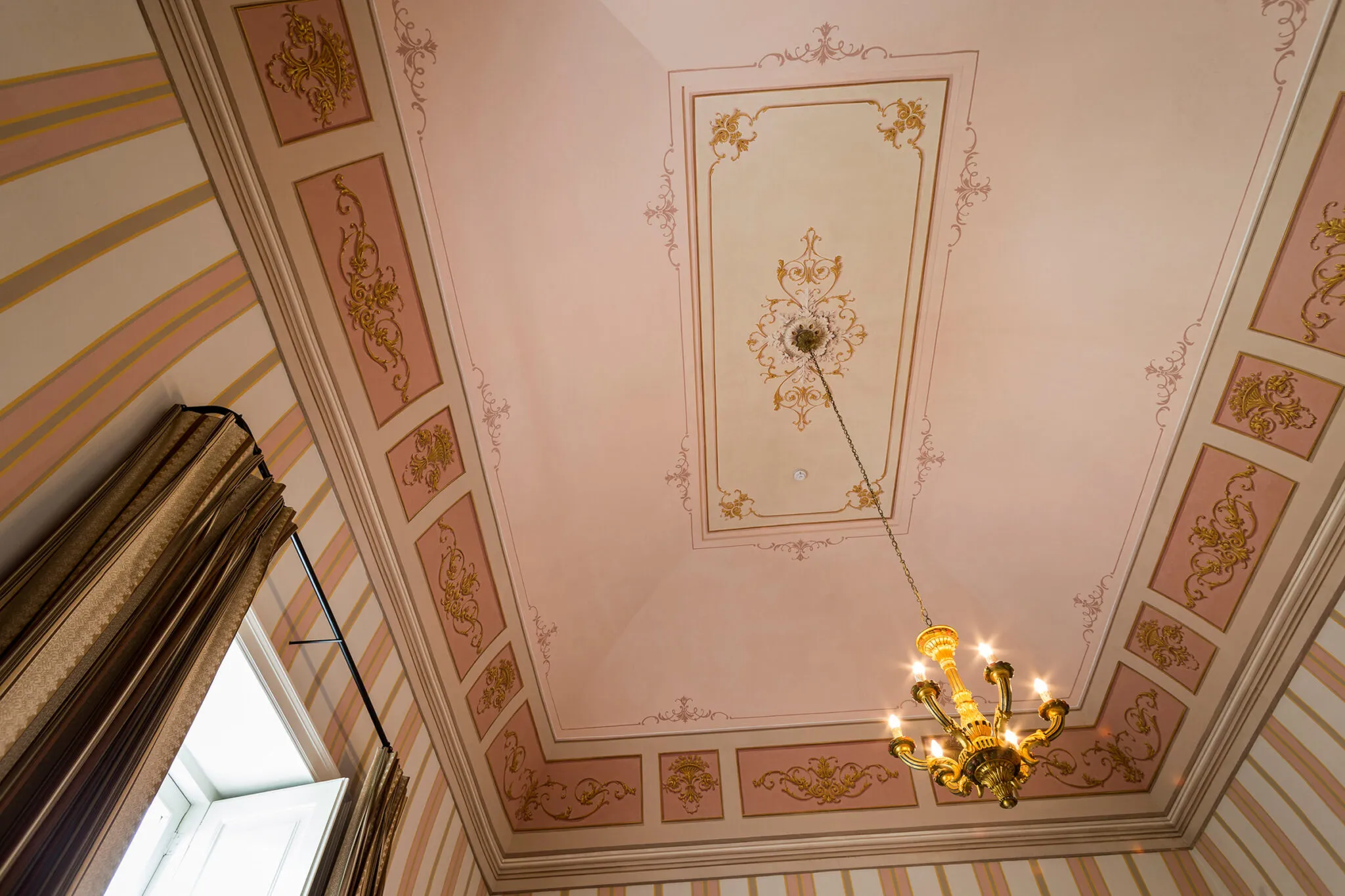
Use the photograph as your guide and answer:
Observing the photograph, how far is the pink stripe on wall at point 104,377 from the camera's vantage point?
6.19 ft

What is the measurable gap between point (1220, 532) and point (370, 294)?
15.4 ft

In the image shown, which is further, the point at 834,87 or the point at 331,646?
the point at 834,87

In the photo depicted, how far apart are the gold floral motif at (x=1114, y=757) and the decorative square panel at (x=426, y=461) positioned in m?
4.51


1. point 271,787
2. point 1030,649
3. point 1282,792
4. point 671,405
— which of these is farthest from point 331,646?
point 1282,792

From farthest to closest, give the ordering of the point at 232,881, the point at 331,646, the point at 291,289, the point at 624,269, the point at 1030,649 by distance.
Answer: the point at 1030,649, the point at 624,269, the point at 331,646, the point at 291,289, the point at 232,881

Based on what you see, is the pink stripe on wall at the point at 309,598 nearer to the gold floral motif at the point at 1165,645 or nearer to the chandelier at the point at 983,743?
the chandelier at the point at 983,743

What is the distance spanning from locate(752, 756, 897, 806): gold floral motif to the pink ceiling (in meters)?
0.34

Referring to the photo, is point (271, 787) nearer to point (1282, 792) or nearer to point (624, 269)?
point (624, 269)

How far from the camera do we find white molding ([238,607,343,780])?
2842 mm

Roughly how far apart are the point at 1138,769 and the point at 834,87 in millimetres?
4886

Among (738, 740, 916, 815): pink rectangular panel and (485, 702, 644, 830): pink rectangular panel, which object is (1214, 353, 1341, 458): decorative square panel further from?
(485, 702, 644, 830): pink rectangular panel

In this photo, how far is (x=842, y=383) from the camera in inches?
188

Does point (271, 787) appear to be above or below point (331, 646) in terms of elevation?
below

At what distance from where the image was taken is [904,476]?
16.7 ft
